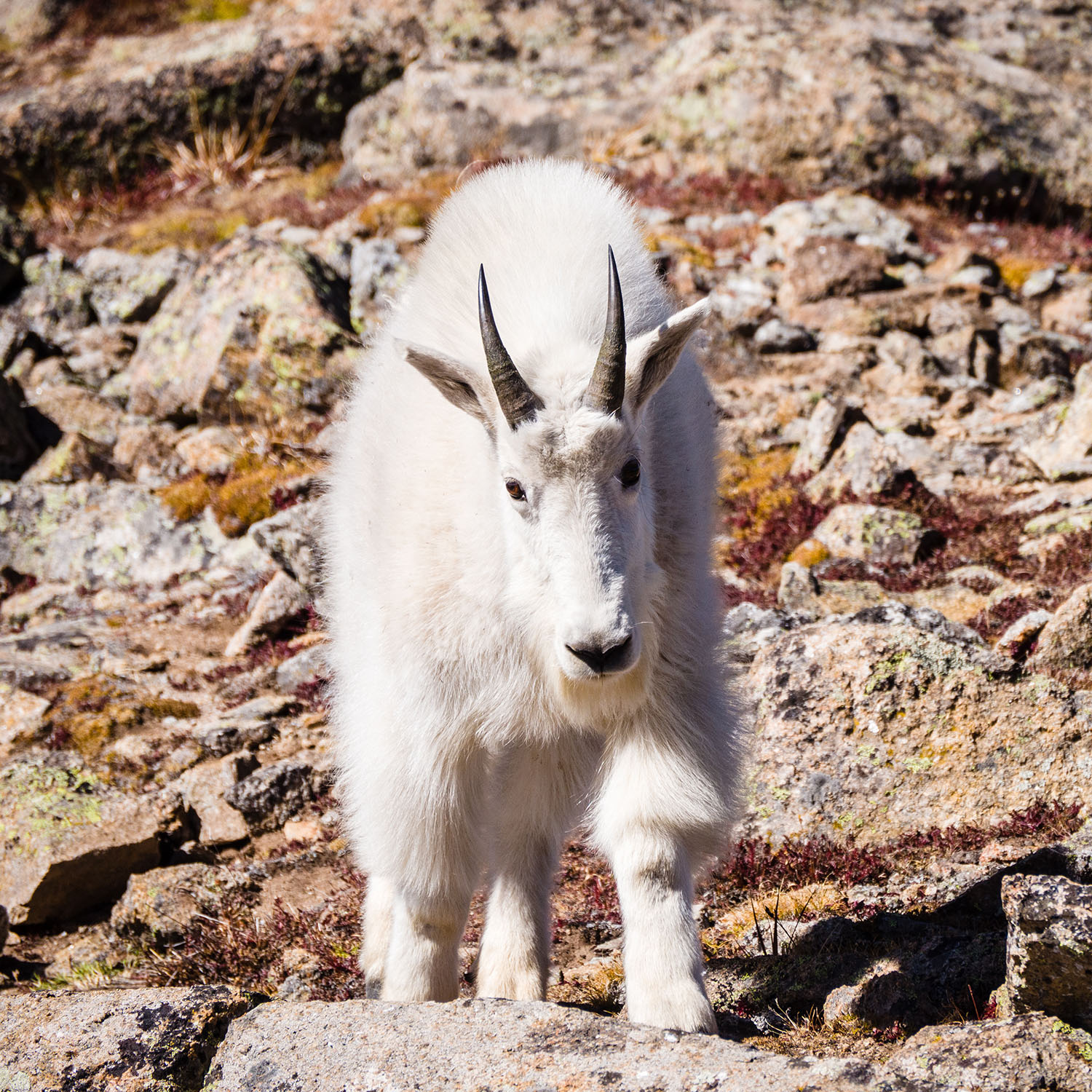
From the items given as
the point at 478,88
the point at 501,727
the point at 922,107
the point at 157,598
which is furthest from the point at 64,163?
the point at 501,727

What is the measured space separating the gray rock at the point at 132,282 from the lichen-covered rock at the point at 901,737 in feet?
33.4

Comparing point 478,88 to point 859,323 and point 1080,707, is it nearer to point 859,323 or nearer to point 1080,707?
point 859,323

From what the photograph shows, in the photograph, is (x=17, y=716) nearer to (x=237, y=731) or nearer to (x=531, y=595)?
(x=237, y=731)

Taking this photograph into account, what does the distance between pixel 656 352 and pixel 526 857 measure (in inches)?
84.2

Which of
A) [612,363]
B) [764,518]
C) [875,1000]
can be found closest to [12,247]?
[764,518]

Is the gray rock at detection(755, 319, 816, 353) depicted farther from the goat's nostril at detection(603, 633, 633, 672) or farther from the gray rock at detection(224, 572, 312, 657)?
the goat's nostril at detection(603, 633, 633, 672)

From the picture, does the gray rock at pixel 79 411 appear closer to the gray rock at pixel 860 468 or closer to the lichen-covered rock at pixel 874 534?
the gray rock at pixel 860 468

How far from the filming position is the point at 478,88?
17.1 metres

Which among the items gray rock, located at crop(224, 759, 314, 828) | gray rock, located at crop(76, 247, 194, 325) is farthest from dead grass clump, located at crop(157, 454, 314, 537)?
gray rock, located at crop(224, 759, 314, 828)

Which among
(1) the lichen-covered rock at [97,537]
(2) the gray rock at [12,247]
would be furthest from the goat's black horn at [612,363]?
(2) the gray rock at [12,247]

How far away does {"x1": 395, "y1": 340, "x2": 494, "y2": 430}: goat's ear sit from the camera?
3.25 m

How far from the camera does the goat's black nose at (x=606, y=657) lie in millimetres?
2998

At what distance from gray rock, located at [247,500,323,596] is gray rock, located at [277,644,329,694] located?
80 centimetres

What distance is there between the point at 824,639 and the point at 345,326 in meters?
7.53
